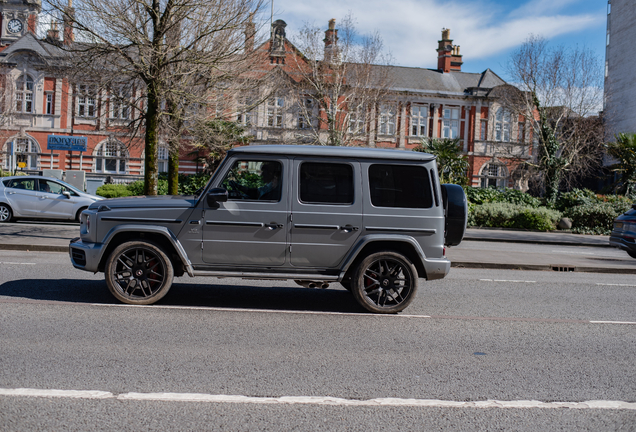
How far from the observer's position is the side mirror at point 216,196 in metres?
6.48

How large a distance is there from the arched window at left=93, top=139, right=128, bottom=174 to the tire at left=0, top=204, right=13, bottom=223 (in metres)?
28.6

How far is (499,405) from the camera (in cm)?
401

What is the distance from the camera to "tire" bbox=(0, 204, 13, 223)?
17.8m

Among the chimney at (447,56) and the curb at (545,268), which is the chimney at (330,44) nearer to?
the chimney at (447,56)

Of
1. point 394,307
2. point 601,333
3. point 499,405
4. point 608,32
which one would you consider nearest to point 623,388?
point 499,405

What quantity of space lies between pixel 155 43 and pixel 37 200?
24.2 ft

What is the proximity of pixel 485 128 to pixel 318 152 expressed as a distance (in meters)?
47.5

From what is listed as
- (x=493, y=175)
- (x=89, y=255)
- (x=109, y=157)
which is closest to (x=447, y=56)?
(x=493, y=175)

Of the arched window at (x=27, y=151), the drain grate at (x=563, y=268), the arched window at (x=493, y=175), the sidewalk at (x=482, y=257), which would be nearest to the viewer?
the sidewalk at (x=482, y=257)

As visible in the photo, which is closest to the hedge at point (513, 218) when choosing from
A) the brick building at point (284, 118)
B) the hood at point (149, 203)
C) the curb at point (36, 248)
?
the brick building at point (284, 118)

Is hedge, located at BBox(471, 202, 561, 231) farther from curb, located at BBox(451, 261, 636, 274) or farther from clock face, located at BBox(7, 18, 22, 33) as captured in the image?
clock face, located at BBox(7, 18, 22, 33)

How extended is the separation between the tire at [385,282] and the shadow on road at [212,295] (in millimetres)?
362

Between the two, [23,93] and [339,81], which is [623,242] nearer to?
[339,81]

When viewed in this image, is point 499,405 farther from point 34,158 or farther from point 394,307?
point 34,158
